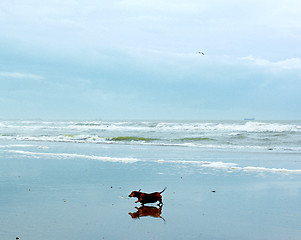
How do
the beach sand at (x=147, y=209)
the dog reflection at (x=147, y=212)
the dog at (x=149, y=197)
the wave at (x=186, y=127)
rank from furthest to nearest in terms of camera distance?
the wave at (x=186, y=127) < the dog at (x=149, y=197) < the dog reflection at (x=147, y=212) < the beach sand at (x=147, y=209)

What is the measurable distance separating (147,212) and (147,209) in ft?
0.56

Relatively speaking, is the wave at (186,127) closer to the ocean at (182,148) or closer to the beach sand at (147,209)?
the ocean at (182,148)

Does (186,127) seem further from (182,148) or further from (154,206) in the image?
(154,206)

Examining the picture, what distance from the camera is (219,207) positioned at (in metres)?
5.80

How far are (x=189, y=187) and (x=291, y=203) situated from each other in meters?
2.05

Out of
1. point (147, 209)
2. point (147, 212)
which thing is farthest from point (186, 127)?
point (147, 212)

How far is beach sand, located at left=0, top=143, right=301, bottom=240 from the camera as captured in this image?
4.48 metres

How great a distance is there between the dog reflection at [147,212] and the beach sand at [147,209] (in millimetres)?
15

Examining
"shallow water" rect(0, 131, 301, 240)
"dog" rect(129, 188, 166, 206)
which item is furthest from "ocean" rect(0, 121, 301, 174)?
"dog" rect(129, 188, 166, 206)

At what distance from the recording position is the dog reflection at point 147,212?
528 cm

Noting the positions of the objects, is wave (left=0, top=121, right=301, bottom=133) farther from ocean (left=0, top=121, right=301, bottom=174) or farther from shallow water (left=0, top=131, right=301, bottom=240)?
shallow water (left=0, top=131, right=301, bottom=240)

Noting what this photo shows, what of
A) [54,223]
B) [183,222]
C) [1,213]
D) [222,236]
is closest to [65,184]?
[1,213]

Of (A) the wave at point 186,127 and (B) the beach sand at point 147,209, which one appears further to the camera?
(A) the wave at point 186,127

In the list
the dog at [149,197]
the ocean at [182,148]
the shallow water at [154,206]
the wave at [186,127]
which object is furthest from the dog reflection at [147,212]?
the wave at [186,127]
